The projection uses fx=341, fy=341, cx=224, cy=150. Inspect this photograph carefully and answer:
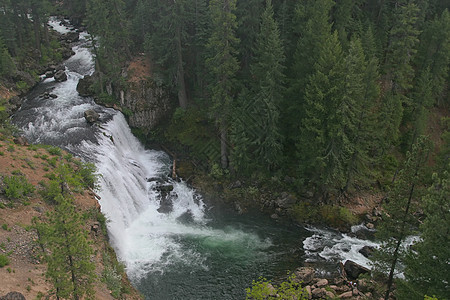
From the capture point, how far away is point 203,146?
1636 inches

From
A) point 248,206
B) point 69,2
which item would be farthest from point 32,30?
point 248,206

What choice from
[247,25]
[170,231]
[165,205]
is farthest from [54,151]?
[247,25]

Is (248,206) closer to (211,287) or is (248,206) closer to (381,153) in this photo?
(211,287)

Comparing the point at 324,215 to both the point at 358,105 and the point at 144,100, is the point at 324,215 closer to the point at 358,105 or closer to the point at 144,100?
the point at 358,105

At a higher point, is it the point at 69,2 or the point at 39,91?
the point at 69,2

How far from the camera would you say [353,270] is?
2642 cm

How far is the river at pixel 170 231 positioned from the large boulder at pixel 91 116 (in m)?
0.77

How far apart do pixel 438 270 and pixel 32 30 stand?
208ft

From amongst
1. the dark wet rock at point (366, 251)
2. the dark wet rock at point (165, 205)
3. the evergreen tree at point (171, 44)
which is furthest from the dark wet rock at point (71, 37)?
the dark wet rock at point (366, 251)

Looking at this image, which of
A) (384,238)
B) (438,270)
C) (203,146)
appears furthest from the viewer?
(203,146)

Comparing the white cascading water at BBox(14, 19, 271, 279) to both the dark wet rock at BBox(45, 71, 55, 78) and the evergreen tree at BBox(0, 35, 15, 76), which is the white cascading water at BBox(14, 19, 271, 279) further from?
the dark wet rock at BBox(45, 71, 55, 78)

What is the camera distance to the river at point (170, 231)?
26.2m

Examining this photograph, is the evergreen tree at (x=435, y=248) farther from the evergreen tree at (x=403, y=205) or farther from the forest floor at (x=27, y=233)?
the forest floor at (x=27, y=233)

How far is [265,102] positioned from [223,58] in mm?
6355
